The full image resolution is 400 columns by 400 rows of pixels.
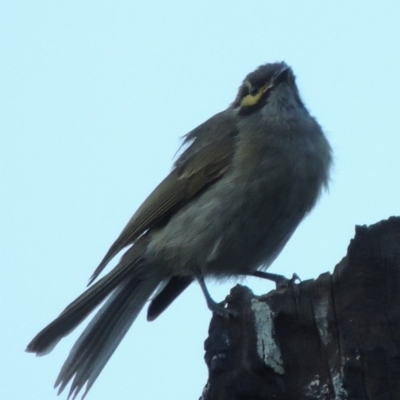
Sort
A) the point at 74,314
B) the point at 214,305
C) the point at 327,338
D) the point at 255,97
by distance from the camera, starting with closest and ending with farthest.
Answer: the point at 327,338, the point at 214,305, the point at 74,314, the point at 255,97

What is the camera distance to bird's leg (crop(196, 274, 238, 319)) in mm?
4020

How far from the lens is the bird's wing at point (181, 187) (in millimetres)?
6707

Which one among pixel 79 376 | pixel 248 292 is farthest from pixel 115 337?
pixel 248 292

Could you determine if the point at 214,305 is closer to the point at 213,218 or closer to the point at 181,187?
the point at 213,218

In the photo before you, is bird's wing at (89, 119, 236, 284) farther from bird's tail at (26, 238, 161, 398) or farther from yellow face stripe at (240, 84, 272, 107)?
yellow face stripe at (240, 84, 272, 107)

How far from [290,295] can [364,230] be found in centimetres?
43

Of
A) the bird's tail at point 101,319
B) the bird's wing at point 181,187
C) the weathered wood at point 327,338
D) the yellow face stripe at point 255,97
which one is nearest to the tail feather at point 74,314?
the bird's tail at point 101,319

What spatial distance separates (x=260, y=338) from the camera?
3.77 m

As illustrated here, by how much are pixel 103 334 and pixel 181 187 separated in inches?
48.8

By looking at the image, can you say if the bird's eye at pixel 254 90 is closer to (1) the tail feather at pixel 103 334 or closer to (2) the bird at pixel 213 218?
(2) the bird at pixel 213 218

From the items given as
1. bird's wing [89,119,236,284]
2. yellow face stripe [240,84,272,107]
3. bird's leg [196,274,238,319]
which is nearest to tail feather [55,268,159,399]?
bird's wing [89,119,236,284]

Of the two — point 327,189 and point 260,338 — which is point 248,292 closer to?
point 260,338

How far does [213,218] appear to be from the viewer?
6383 millimetres

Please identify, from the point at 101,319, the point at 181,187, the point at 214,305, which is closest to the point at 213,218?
the point at 181,187
